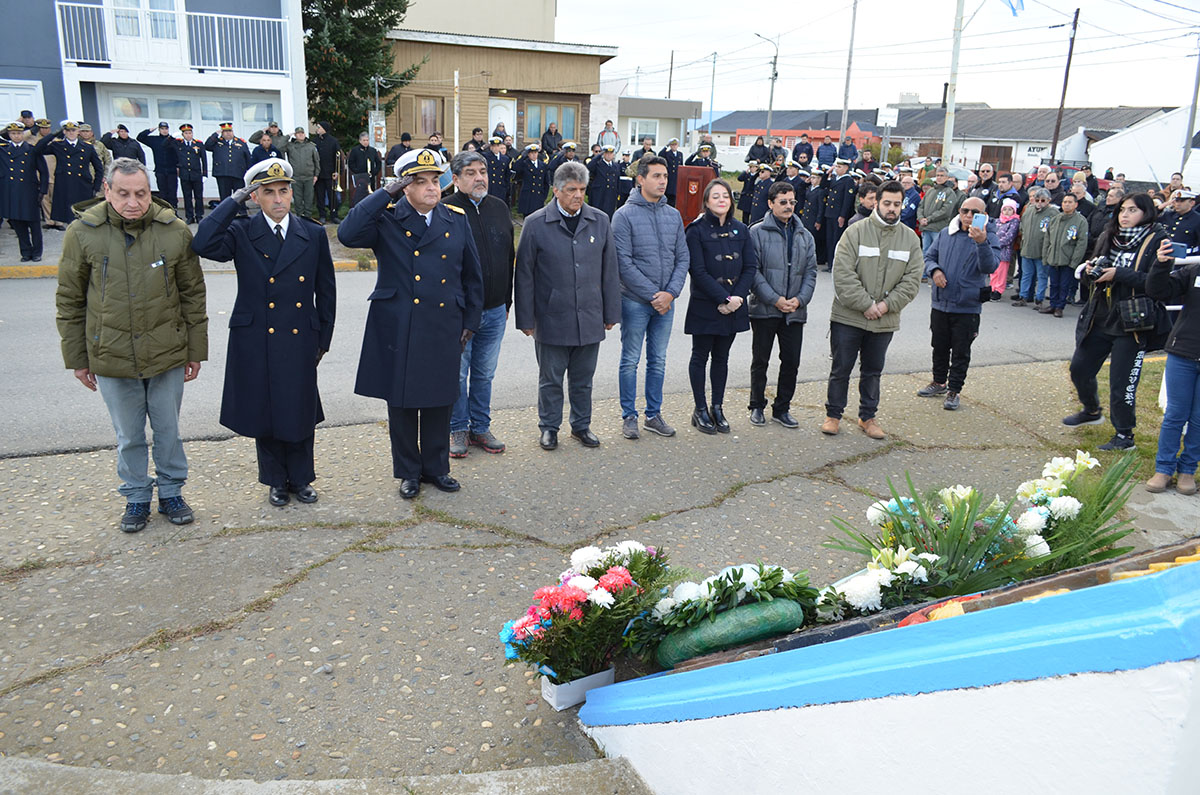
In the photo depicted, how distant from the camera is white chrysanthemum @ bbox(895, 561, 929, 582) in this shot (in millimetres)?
3201

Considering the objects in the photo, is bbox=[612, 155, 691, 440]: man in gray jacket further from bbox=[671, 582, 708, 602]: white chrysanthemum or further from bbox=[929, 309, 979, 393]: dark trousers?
bbox=[671, 582, 708, 602]: white chrysanthemum

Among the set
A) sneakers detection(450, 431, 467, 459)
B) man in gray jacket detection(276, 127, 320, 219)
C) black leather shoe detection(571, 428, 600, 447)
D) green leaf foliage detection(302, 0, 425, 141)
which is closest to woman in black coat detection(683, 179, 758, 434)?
black leather shoe detection(571, 428, 600, 447)

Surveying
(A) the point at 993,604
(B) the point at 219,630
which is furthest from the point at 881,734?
(B) the point at 219,630

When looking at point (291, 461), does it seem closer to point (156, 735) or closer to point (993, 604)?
point (156, 735)

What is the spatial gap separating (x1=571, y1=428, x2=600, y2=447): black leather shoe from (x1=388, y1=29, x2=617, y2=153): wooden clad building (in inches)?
959

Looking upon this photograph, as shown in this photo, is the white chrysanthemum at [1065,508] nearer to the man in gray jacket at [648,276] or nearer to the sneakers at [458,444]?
the man in gray jacket at [648,276]

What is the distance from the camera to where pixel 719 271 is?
7070mm

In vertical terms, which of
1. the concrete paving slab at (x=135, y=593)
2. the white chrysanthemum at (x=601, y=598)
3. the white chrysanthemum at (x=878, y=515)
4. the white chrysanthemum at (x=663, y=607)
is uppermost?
the white chrysanthemum at (x=878, y=515)

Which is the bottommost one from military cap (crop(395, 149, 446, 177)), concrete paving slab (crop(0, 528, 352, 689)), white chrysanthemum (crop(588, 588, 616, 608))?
concrete paving slab (crop(0, 528, 352, 689))

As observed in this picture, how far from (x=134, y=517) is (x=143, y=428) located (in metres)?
0.48

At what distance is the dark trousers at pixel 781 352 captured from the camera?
7.38 metres

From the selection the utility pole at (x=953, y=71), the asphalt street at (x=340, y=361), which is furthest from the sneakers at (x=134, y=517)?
the utility pole at (x=953, y=71)

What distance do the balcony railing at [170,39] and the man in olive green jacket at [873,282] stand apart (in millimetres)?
18396

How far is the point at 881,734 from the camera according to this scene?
197cm
